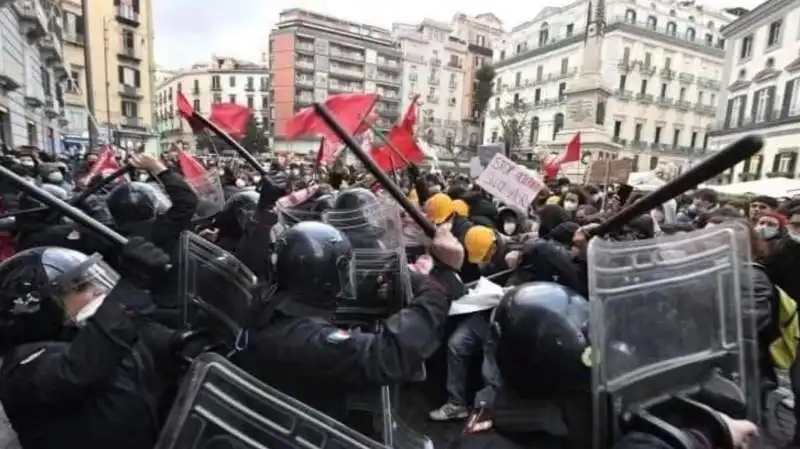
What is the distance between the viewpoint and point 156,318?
2.51m

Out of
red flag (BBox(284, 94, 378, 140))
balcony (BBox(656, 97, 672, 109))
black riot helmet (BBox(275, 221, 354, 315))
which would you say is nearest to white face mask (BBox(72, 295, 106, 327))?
black riot helmet (BBox(275, 221, 354, 315))

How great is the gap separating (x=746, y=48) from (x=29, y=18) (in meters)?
37.7

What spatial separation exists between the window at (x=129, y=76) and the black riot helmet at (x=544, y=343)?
50.8 meters

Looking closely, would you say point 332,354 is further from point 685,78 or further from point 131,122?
point 685,78

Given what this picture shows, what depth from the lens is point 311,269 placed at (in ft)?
5.97

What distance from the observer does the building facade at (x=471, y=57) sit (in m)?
80.6

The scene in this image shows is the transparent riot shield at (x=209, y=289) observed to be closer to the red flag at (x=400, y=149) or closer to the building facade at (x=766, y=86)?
the red flag at (x=400, y=149)

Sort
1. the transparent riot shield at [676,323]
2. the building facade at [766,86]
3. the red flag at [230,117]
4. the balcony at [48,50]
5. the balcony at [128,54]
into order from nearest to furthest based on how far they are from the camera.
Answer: the transparent riot shield at [676,323]
the red flag at [230,117]
the balcony at [48,50]
the building facade at [766,86]
the balcony at [128,54]

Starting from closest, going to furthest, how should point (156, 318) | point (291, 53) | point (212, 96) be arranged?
point (156, 318) → point (291, 53) → point (212, 96)

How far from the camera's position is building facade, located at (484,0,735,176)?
51.5 meters

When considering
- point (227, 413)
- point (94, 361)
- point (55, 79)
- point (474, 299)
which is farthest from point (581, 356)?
point (55, 79)

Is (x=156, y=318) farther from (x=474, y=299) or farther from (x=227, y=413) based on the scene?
(x=474, y=299)

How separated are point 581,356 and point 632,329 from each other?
0.15m

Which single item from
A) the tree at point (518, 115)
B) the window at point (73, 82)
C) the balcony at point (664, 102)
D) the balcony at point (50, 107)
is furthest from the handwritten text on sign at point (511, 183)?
the balcony at point (664, 102)
